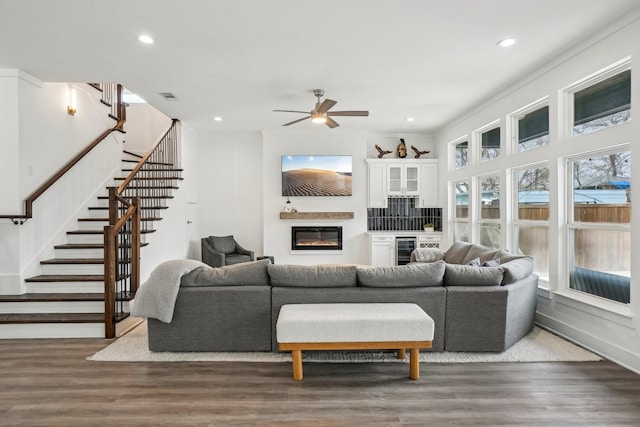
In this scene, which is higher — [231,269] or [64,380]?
[231,269]

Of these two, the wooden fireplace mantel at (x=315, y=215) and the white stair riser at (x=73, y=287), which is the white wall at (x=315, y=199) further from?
the white stair riser at (x=73, y=287)

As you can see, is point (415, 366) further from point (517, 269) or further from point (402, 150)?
point (402, 150)

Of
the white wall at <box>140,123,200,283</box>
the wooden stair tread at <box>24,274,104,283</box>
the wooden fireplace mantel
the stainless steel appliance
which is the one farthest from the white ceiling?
the stainless steel appliance

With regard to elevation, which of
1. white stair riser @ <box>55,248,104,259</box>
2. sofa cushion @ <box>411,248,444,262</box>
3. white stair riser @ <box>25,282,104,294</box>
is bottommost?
white stair riser @ <box>25,282,104,294</box>

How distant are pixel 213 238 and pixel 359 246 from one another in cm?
296

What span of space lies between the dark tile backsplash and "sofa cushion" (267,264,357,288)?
4.68 m

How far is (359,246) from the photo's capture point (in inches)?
306

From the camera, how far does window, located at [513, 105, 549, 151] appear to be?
4527 mm

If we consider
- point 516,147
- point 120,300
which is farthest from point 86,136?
point 516,147

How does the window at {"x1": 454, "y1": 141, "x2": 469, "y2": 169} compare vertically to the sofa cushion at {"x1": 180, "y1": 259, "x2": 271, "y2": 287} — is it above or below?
above

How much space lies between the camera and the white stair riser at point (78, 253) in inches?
198

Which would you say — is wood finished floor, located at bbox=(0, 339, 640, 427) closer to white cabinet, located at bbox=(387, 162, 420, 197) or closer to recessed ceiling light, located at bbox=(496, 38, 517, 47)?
Result: recessed ceiling light, located at bbox=(496, 38, 517, 47)

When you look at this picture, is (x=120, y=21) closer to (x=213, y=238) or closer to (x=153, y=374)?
(x=153, y=374)

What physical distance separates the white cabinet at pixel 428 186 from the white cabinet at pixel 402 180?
Result: 0.11 metres
